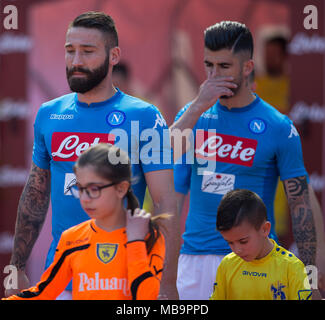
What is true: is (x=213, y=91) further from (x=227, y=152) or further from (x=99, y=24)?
(x=99, y=24)

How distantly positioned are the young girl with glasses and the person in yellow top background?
1.55 ft

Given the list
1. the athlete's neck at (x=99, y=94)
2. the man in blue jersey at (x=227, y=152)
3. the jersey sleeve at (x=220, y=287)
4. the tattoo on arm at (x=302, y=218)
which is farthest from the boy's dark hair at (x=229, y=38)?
the jersey sleeve at (x=220, y=287)

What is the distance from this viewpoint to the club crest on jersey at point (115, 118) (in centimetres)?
414

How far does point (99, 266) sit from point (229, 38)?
1.82 m

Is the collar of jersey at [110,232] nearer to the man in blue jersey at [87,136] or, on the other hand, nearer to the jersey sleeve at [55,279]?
the jersey sleeve at [55,279]

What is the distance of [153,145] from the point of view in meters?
4.11

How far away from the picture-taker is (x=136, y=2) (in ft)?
26.1

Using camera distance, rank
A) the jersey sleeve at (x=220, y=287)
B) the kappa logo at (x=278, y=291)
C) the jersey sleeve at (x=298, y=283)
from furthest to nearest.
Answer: the jersey sleeve at (x=220, y=287)
the kappa logo at (x=278, y=291)
the jersey sleeve at (x=298, y=283)

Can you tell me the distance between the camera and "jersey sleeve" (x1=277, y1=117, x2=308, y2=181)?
4543mm

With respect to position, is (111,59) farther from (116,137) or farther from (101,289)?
(101,289)

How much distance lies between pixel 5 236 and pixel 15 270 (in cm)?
335

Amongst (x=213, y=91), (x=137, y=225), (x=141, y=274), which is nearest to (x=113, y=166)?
(x=137, y=225)

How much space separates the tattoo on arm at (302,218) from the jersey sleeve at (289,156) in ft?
0.13
